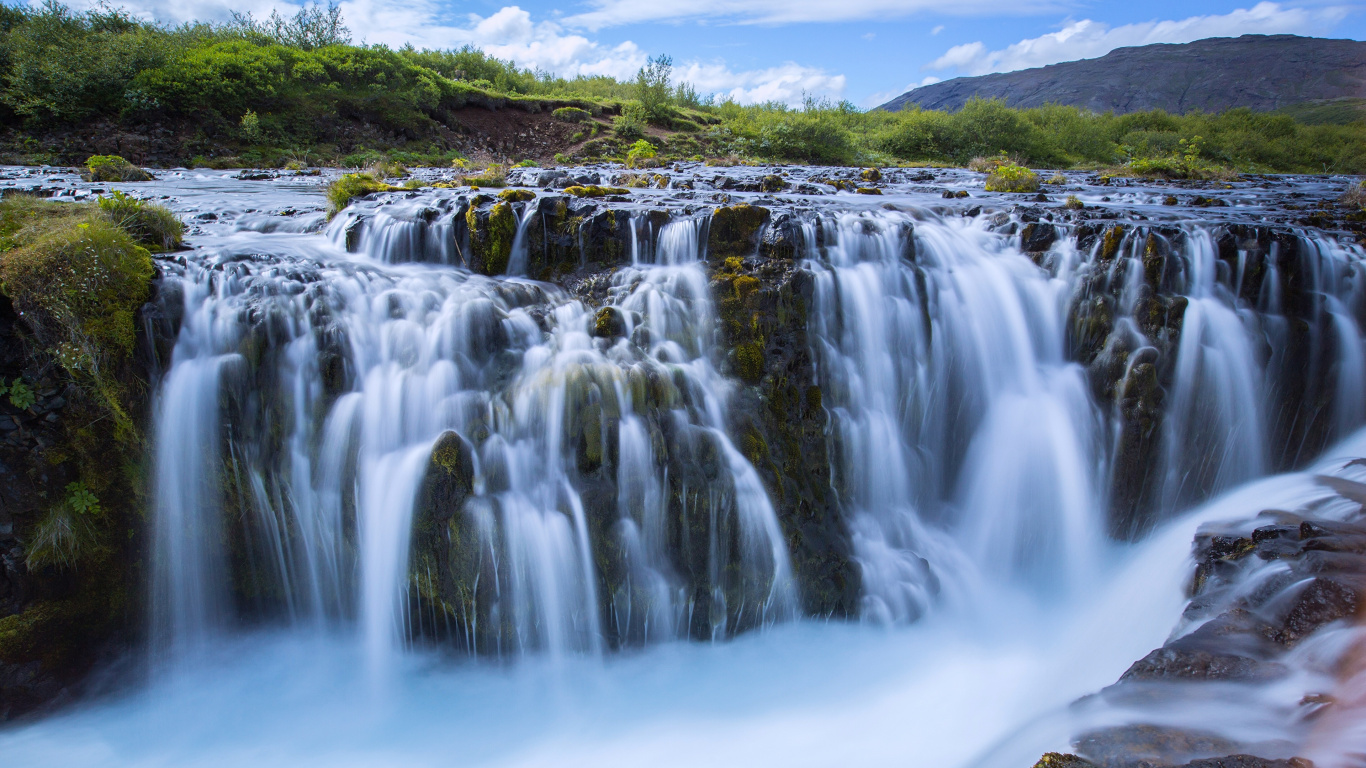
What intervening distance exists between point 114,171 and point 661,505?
1598 centimetres

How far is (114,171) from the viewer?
14008 millimetres

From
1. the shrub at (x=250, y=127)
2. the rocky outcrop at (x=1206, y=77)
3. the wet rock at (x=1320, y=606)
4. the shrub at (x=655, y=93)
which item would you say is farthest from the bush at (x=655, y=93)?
the rocky outcrop at (x=1206, y=77)

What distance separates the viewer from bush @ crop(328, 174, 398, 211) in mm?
9656

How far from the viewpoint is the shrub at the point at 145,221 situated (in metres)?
6.61

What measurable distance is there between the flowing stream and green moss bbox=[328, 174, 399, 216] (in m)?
2.71

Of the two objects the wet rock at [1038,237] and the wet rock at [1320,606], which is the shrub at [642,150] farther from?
the wet rock at [1320,606]

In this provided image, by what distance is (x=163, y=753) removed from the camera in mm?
4605

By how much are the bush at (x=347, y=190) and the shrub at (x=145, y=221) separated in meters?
2.48

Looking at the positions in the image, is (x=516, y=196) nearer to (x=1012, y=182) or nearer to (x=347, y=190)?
(x=347, y=190)

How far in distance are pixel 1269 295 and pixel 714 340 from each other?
626 centimetres

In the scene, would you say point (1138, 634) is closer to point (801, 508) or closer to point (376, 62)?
point (801, 508)

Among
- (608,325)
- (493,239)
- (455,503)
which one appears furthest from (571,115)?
(455,503)

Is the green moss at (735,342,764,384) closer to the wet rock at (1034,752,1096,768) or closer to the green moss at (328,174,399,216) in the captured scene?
the wet rock at (1034,752,1096,768)

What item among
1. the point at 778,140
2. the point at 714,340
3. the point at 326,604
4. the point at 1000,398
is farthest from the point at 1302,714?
the point at 778,140
